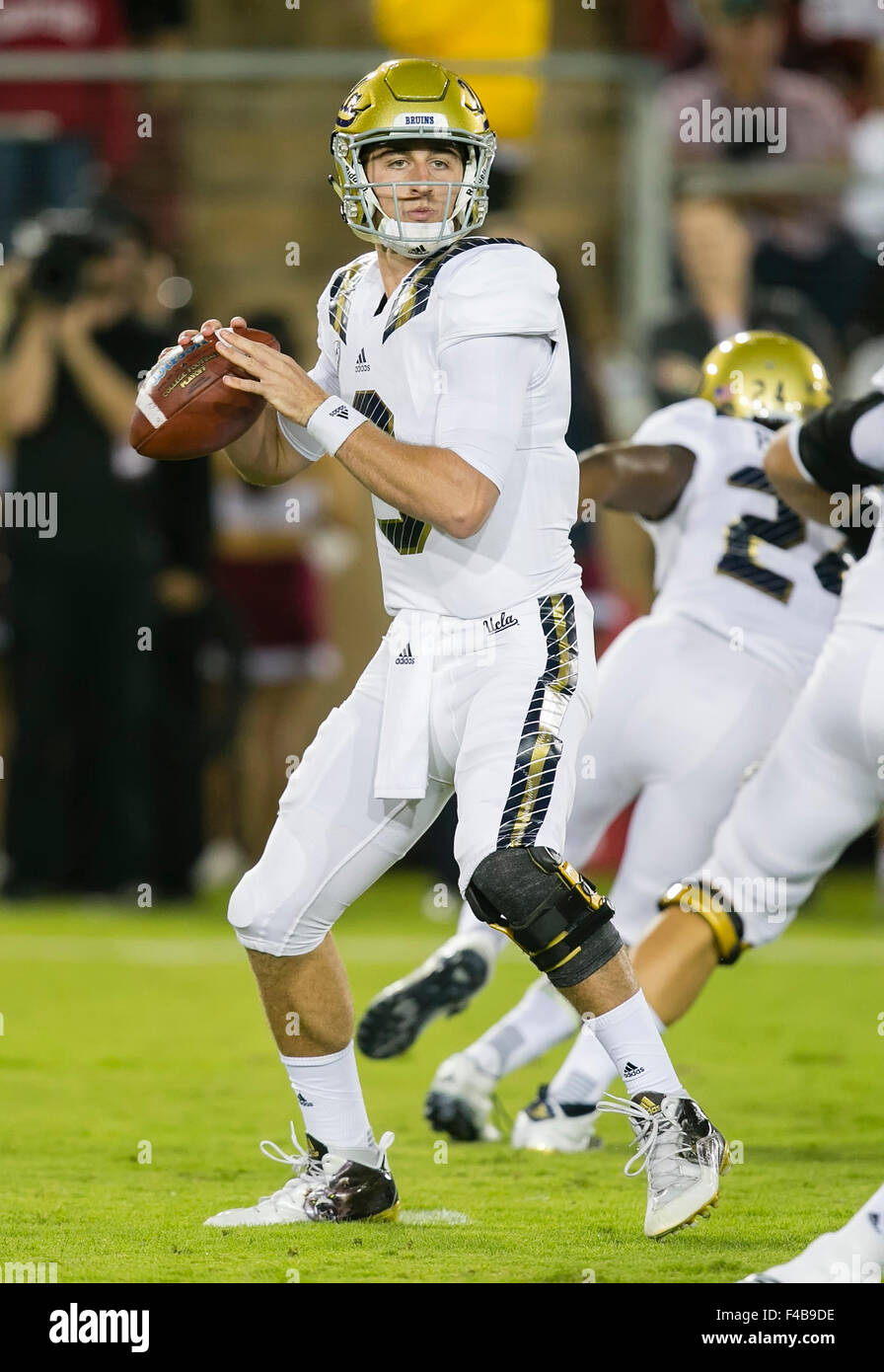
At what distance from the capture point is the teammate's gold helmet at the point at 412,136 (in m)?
3.86

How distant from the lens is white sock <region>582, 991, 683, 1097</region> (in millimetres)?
3676

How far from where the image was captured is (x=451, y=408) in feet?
12.1

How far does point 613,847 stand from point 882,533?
487 centimetres

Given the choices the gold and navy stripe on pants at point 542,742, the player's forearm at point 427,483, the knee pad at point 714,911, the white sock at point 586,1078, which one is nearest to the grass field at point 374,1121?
the white sock at point 586,1078

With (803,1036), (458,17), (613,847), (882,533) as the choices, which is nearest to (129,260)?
(458,17)

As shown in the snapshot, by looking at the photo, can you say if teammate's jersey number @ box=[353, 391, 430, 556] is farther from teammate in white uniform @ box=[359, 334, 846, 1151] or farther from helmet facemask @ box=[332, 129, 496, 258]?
→ teammate in white uniform @ box=[359, 334, 846, 1151]

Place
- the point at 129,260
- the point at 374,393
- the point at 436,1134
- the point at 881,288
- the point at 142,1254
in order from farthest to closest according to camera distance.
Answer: the point at 881,288
the point at 129,260
the point at 436,1134
the point at 374,393
the point at 142,1254

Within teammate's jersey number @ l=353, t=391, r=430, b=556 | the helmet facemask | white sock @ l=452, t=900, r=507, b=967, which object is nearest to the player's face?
the helmet facemask

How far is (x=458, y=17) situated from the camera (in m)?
9.08

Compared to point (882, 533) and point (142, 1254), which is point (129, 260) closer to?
point (882, 533)

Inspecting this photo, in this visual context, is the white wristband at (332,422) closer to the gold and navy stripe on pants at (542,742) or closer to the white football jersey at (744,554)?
the gold and navy stripe on pants at (542,742)

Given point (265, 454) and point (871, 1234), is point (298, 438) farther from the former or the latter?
point (871, 1234)

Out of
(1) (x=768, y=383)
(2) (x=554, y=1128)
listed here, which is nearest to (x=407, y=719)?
(2) (x=554, y=1128)

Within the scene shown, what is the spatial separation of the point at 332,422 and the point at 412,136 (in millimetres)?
604
